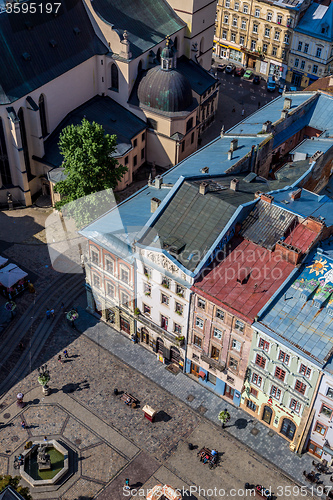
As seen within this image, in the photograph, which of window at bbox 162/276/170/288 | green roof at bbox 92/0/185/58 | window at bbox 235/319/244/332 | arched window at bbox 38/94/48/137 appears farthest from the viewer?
green roof at bbox 92/0/185/58

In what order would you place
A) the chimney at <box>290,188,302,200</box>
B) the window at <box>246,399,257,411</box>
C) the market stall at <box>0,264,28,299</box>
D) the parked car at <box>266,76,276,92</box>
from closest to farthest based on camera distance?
the window at <box>246,399,257,411</box>
the chimney at <box>290,188,302,200</box>
the market stall at <box>0,264,28,299</box>
the parked car at <box>266,76,276,92</box>

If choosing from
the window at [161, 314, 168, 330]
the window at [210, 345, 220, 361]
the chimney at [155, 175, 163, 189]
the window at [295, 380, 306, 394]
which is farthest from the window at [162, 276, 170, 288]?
the window at [295, 380, 306, 394]

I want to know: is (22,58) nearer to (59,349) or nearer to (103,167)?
(103,167)

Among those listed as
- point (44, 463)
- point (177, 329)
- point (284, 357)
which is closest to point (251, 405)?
point (284, 357)

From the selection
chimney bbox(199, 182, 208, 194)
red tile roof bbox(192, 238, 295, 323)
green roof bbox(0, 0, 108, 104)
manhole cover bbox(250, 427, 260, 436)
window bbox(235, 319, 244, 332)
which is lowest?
manhole cover bbox(250, 427, 260, 436)

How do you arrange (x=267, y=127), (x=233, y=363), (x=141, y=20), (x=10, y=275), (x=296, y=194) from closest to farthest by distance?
(x=233, y=363), (x=296, y=194), (x=10, y=275), (x=267, y=127), (x=141, y=20)

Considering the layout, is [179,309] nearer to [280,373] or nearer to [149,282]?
[149,282]

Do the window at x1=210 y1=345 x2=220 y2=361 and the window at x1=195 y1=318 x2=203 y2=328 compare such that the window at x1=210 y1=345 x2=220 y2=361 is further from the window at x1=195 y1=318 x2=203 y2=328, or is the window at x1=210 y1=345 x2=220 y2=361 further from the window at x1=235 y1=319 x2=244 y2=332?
the window at x1=235 y1=319 x2=244 y2=332
